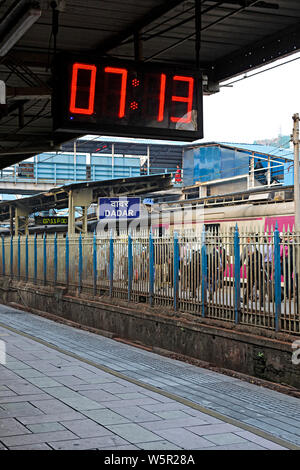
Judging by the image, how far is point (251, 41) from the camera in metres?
9.41

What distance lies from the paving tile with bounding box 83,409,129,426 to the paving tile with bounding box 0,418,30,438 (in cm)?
79

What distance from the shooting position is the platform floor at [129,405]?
5.73 meters

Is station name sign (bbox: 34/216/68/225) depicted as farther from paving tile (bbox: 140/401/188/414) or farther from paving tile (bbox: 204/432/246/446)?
paving tile (bbox: 204/432/246/446)

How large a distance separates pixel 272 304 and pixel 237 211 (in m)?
11.9

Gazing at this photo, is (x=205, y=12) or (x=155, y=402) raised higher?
(x=205, y=12)

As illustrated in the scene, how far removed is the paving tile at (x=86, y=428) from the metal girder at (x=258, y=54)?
19.4 feet

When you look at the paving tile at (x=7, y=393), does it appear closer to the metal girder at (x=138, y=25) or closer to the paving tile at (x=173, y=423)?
the paving tile at (x=173, y=423)

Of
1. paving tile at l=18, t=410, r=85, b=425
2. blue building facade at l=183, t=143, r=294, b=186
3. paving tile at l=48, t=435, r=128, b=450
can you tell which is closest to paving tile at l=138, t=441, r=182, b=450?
paving tile at l=48, t=435, r=128, b=450

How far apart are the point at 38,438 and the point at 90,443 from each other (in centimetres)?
52

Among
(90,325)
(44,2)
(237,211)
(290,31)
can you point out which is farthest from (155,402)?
(237,211)

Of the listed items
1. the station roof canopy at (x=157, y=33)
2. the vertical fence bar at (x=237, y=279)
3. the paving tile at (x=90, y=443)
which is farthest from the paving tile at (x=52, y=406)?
the station roof canopy at (x=157, y=33)

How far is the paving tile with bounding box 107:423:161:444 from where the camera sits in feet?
18.8

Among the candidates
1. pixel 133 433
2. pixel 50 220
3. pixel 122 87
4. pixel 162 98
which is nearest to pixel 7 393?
pixel 133 433
